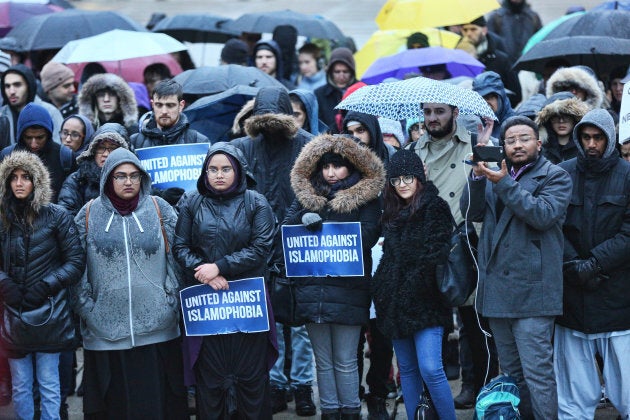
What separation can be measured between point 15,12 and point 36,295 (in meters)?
7.73

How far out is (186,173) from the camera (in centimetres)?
936

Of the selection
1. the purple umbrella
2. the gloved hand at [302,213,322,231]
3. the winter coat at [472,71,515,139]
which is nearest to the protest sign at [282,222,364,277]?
the gloved hand at [302,213,322,231]

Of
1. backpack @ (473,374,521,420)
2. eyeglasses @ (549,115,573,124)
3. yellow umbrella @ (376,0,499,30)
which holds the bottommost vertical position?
backpack @ (473,374,521,420)

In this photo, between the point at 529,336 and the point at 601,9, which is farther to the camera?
the point at 601,9

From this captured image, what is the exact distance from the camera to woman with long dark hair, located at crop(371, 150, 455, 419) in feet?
27.2

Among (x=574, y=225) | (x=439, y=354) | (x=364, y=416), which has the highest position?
(x=574, y=225)

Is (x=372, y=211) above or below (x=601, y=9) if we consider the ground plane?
below

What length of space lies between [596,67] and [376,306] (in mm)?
4374

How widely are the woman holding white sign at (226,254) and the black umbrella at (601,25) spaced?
4.59 metres

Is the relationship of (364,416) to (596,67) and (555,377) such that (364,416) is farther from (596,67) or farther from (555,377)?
(596,67)

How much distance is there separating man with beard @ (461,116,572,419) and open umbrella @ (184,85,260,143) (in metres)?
3.32

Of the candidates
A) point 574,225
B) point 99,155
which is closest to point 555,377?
point 574,225

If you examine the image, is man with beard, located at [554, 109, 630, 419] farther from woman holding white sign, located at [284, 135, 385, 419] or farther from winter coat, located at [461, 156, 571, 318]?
woman holding white sign, located at [284, 135, 385, 419]

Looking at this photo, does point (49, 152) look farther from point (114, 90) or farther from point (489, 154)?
point (489, 154)
